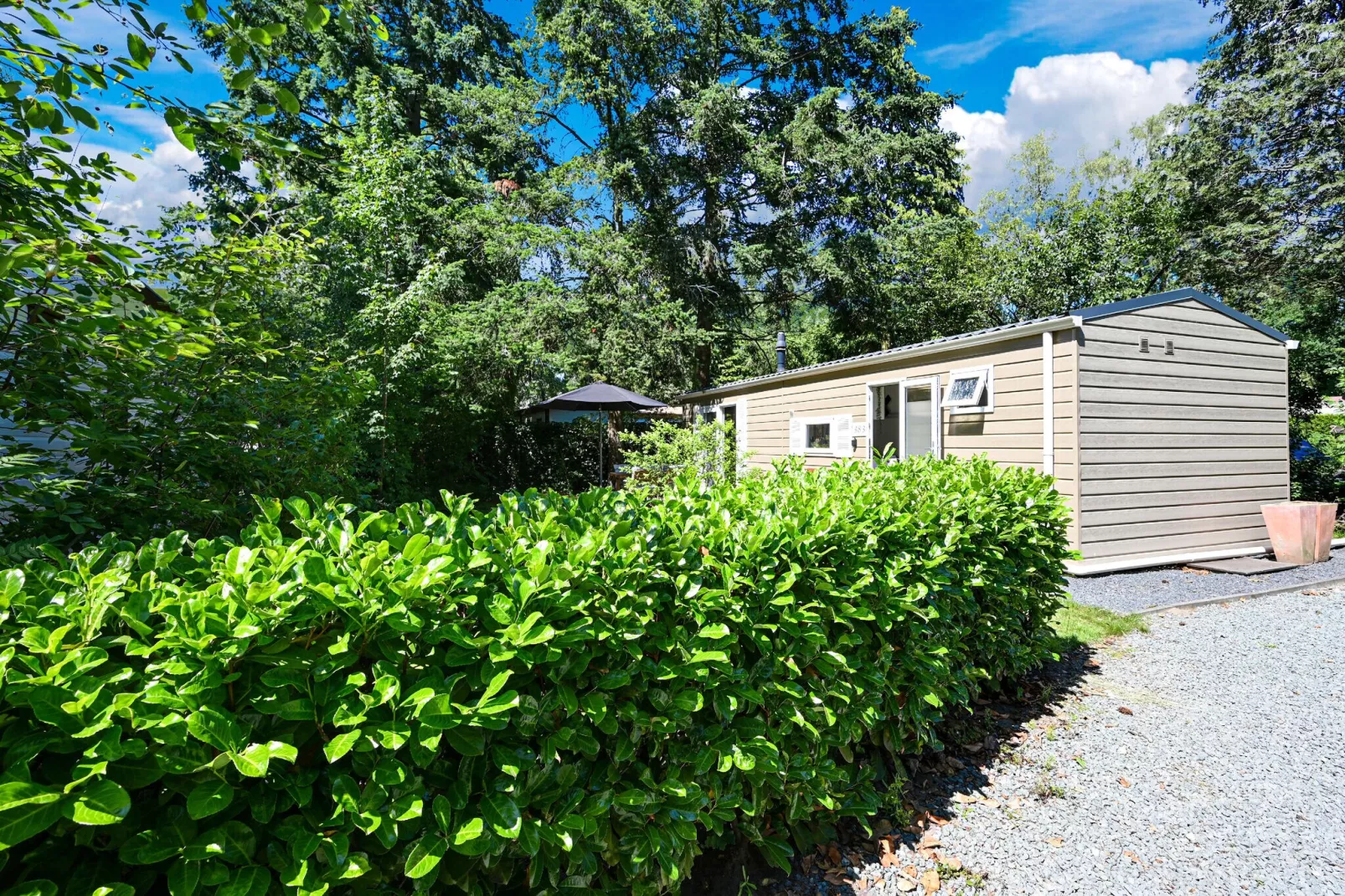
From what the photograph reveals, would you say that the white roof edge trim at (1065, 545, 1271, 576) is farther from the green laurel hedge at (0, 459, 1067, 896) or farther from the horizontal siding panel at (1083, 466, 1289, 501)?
the green laurel hedge at (0, 459, 1067, 896)

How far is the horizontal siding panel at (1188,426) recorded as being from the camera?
6.01 metres

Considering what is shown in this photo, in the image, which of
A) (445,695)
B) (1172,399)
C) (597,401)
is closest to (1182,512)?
(1172,399)

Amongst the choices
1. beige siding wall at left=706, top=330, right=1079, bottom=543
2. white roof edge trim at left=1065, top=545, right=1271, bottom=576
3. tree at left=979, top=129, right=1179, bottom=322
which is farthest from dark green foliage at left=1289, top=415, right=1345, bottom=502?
beige siding wall at left=706, top=330, right=1079, bottom=543

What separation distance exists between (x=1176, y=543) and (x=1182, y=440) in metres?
1.07

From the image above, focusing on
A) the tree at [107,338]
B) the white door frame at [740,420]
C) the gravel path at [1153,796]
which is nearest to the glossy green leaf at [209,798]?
the tree at [107,338]

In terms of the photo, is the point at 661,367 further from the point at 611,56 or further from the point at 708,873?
the point at 708,873

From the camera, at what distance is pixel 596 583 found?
62.7 inches

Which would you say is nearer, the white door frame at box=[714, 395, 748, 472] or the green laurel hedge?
the green laurel hedge

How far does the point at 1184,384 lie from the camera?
6.66m

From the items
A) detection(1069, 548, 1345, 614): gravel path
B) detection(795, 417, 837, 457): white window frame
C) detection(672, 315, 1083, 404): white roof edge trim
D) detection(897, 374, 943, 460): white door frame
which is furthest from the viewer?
detection(795, 417, 837, 457): white window frame

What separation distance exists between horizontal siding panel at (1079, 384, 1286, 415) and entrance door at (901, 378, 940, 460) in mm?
1888

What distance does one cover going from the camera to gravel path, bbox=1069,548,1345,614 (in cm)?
535

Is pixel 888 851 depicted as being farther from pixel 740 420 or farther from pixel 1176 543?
pixel 740 420

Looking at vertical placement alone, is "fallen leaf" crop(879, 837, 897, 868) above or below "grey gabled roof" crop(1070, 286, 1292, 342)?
below
